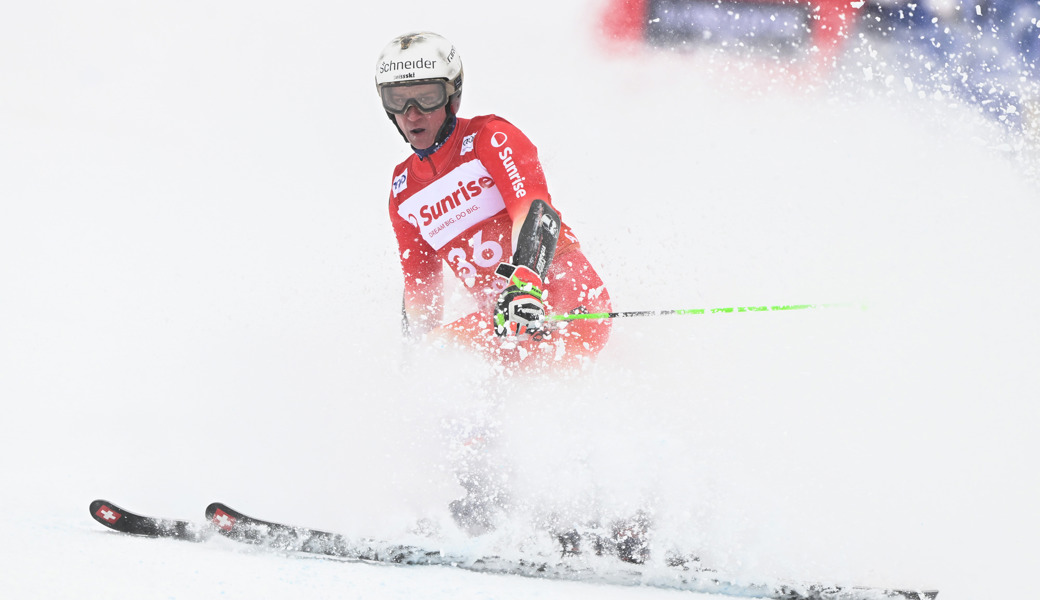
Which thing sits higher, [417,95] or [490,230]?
[417,95]

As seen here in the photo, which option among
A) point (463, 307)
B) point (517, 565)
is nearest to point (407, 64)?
point (463, 307)

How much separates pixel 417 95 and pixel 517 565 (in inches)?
68.5

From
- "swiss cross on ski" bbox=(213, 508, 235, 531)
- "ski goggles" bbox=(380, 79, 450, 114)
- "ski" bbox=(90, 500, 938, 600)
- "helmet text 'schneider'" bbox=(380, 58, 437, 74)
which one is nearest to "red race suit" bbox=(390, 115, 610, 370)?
"ski goggles" bbox=(380, 79, 450, 114)

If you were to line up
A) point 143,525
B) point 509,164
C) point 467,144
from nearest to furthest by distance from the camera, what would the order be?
point 143,525, point 509,164, point 467,144

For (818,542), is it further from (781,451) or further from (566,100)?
(566,100)

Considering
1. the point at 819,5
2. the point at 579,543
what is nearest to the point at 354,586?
the point at 579,543

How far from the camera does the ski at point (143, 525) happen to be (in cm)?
256

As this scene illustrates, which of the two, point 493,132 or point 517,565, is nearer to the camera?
point 517,565

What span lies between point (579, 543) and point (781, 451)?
3.88ft

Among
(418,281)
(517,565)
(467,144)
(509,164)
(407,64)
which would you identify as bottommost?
(517,565)

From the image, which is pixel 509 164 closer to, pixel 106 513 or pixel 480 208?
pixel 480 208

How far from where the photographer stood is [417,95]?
3109 millimetres

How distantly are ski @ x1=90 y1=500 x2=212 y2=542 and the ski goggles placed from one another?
165cm

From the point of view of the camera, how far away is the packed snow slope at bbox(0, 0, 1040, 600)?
3.07 meters
